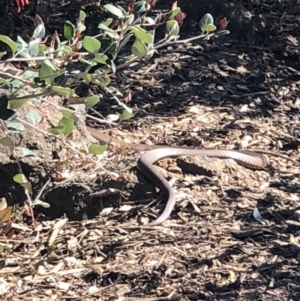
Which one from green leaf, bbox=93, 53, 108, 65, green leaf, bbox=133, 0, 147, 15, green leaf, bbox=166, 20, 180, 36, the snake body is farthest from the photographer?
the snake body

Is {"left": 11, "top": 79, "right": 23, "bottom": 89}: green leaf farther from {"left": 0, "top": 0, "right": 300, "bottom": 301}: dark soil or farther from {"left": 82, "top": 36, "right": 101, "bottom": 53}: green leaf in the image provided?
{"left": 0, "top": 0, "right": 300, "bottom": 301}: dark soil

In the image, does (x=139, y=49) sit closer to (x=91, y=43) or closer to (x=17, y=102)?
(x=91, y=43)

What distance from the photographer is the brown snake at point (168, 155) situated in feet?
15.1

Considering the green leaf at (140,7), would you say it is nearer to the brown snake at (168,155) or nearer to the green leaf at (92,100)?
the green leaf at (92,100)

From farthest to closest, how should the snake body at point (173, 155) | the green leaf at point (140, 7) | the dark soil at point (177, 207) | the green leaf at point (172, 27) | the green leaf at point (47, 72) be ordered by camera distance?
1. the snake body at point (173, 155)
2. the dark soil at point (177, 207)
3. the green leaf at point (172, 27)
4. the green leaf at point (140, 7)
5. the green leaf at point (47, 72)

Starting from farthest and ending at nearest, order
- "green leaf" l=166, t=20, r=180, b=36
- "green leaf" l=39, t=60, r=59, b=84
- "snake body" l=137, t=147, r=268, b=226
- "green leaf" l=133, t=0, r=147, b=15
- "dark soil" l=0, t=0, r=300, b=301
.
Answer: "snake body" l=137, t=147, r=268, b=226
"dark soil" l=0, t=0, r=300, b=301
"green leaf" l=166, t=20, r=180, b=36
"green leaf" l=133, t=0, r=147, b=15
"green leaf" l=39, t=60, r=59, b=84

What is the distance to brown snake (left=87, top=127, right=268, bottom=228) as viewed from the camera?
4602 millimetres

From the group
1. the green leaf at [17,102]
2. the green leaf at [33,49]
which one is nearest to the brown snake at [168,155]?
the green leaf at [17,102]

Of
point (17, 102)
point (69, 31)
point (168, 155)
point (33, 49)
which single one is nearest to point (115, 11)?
point (69, 31)

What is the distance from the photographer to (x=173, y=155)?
5133 mm

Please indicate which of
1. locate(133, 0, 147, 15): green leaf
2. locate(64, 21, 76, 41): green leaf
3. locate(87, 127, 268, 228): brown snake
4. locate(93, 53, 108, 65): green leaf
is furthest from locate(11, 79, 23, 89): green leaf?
locate(87, 127, 268, 228): brown snake

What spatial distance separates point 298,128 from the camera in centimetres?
589

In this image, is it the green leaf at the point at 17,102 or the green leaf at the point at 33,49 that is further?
the green leaf at the point at 17,102

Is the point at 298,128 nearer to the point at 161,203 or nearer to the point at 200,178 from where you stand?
the point at 200,178
